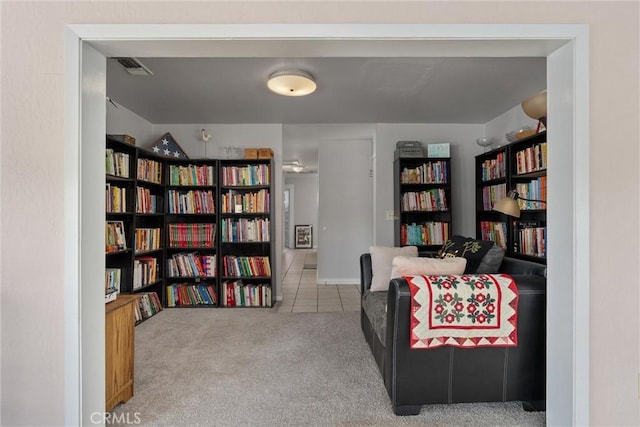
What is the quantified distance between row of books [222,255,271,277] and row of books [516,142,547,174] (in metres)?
2.92

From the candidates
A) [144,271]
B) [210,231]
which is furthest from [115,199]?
[210,231]

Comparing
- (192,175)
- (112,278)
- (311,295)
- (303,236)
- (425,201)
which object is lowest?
(311,295)

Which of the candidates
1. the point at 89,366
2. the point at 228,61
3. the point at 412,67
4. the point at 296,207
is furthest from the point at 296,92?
the point at 296,207

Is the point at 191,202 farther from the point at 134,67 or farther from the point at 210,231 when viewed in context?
the point at 134,67

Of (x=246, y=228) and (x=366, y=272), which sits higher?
(x=246, y=228)

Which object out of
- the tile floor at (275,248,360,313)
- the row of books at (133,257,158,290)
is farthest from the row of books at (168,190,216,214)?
the tile floor at (275,248,360,313)

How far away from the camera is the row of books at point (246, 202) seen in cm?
412

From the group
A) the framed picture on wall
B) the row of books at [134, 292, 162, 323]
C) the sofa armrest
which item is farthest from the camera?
the framed picture on wall

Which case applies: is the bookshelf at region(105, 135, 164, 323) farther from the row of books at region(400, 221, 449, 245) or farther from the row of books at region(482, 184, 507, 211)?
the row of books at region(482, 184, 507, 211)

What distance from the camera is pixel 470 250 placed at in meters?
2.59

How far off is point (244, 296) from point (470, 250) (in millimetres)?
2624

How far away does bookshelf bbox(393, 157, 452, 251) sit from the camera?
4.14 meters

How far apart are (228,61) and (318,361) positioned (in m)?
2.39
